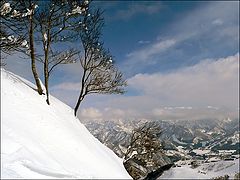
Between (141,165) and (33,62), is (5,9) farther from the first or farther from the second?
(141,165)

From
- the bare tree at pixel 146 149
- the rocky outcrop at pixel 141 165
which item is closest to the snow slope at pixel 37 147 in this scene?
the rocky outcrop at pixel 141 165

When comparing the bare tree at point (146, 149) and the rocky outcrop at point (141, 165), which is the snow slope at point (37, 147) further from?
the bare tree at point (146, 149)

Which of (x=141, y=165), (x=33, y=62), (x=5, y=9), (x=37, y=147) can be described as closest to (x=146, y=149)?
(x=141, y=165)

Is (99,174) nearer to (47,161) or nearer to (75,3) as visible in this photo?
(47,161)

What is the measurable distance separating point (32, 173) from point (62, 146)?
3.52 meters

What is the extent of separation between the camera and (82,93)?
24.8m

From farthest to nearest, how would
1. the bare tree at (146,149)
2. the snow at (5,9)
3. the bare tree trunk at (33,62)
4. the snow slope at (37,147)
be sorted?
the bare tree at (146,149), the bare tree trunk at (33,62), the snow at (5,9), the snow slope at (37,147)

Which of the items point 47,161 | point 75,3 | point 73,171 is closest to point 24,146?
point 47,161

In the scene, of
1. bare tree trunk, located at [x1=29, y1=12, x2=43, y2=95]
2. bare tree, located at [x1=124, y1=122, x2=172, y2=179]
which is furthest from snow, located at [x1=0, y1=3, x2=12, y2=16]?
bare tree, located at [x1=124, y1=122, x2=172, y2=179]

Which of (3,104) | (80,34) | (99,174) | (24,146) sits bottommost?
(99,174)

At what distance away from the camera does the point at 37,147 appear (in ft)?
37.1

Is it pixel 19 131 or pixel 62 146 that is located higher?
pixel 19 131

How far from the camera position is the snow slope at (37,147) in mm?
9734

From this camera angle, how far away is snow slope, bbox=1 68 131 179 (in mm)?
9734
